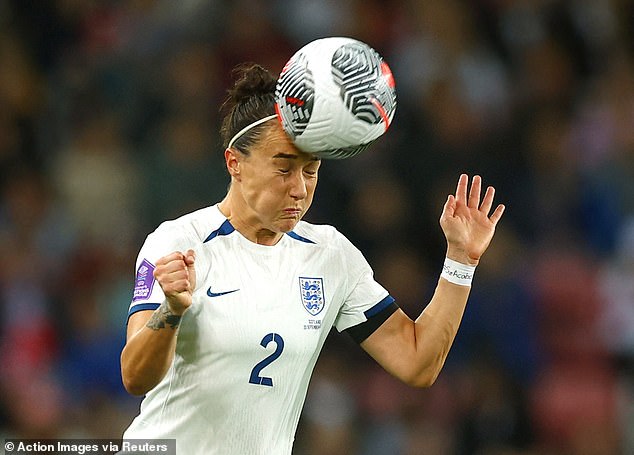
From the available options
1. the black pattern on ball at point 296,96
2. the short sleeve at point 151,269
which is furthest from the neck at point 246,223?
the black pattern on ball at point 296,96

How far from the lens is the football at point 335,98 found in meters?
3.96

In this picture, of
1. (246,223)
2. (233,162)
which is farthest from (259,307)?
(233,162)

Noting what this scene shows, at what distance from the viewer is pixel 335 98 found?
395cm

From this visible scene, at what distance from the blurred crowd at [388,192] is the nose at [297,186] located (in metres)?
3.42

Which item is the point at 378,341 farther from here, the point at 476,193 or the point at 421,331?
the point at 476,193

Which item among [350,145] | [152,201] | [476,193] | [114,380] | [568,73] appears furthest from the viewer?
[568,73]

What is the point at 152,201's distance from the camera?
8.85 meters

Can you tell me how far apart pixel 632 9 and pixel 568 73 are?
0.87m

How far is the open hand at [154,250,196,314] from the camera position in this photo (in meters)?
3.66

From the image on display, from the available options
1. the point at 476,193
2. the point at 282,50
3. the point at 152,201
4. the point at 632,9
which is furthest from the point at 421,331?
the point at 632,9

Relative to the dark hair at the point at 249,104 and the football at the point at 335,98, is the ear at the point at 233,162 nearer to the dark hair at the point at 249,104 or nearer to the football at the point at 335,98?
the dark hair at the point at 249,104

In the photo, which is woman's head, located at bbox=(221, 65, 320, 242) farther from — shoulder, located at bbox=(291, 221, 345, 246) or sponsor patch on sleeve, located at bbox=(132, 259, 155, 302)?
sponsor patch on sleeve, located at bbox=(132, 259, 155, 302)

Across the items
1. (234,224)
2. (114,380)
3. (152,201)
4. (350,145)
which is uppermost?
(350,145)

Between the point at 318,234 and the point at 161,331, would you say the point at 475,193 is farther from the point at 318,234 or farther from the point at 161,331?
the point at 161,331
